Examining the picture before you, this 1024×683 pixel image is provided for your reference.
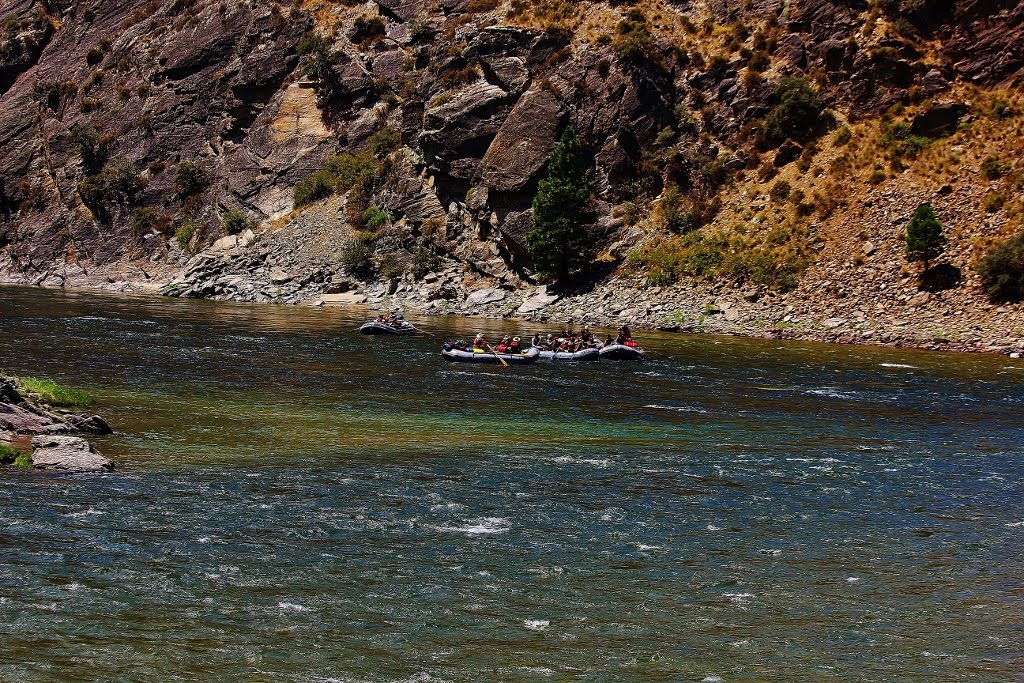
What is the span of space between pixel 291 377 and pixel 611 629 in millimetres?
23560

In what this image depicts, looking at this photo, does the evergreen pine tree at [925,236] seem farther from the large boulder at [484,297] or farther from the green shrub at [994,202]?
the large boulder at [484,297]

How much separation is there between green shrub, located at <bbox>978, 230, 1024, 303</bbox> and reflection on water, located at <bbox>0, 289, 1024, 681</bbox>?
2207cm

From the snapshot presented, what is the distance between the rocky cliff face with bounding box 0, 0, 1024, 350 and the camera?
68.9 metres

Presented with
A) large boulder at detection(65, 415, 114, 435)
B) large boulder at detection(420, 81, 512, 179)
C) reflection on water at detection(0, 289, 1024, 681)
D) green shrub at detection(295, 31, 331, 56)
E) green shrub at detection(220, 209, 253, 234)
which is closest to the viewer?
reflection on water at detection(0, 289, 1024, 681)

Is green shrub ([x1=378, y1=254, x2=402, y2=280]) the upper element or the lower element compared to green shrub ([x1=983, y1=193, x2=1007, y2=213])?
lower

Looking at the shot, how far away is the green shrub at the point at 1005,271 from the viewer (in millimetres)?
49344

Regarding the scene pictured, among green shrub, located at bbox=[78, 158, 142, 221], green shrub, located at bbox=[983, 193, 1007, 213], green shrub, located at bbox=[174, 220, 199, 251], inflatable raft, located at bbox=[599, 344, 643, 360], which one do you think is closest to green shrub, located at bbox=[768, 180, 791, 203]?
green shrub, located at bbox=[983, 193, 1007, 213]

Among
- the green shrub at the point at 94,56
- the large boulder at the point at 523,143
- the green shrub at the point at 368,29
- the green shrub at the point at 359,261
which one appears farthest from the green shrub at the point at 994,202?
the green shrub at the point at 94,56

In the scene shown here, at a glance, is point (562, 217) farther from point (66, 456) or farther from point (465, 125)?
point (66, 456)

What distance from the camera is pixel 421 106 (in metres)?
85.9

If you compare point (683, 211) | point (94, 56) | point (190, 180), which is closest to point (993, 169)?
point (683, 211)

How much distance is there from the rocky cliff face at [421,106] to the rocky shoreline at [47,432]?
49881mm

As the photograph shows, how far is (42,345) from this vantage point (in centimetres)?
3781

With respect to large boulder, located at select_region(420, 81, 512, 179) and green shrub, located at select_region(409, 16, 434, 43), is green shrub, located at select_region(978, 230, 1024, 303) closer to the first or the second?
large boulder, located at select_region(420, 81, 512, 179)
